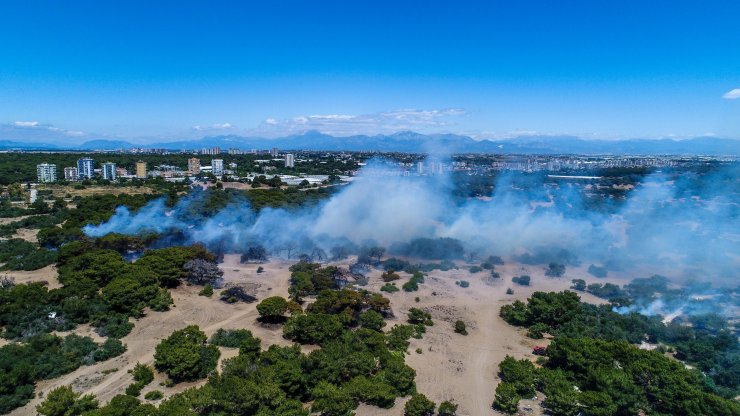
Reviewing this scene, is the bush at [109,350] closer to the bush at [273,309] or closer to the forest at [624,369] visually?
the bush at [273,309]

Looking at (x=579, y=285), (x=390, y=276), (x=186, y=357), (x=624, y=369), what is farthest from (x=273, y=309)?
(x=579, y=285)

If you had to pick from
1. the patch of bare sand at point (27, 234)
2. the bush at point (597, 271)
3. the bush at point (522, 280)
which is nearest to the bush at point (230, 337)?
the bush at point (522, 280)

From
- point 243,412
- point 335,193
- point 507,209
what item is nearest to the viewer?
point 243,412

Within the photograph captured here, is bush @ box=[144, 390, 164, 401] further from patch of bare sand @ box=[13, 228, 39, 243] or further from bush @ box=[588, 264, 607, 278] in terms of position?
bush @ box=[588, 264, 607, 278]

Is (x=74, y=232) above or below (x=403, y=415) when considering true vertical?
above

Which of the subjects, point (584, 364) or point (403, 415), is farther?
point (584, 364)

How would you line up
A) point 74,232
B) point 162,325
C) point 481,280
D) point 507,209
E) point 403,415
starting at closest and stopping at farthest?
1. point 403,415
2. point 162,325
3. point 481,280
4. point 74,232
5. point 507,209

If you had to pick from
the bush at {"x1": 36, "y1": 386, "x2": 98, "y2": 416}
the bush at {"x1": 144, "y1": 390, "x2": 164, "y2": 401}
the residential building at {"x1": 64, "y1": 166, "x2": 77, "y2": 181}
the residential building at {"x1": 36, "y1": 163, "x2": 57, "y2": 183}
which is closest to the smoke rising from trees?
the bush at {"x1": 144, "y1": 390, "x2": 164, "y2": 401}

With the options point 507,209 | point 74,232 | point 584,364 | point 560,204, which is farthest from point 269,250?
point 560,204

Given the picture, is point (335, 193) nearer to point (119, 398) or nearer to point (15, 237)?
point (15, 237)
